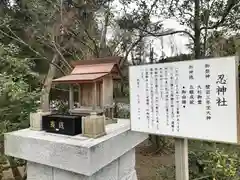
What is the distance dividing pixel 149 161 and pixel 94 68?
10.4 ft

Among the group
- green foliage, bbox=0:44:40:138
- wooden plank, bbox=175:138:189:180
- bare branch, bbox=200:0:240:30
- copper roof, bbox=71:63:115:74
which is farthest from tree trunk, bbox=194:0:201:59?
green foliage, bbox=0:44:40:138

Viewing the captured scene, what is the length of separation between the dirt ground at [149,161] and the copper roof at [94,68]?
2.50 meters

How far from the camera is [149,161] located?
16.5 feet

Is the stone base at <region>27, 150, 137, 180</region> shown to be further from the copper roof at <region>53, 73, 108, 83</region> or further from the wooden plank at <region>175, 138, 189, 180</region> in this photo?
the copper roof at <region>53, 73, 108, 83</region>

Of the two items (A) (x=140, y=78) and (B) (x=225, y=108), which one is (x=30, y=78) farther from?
(B) (x=225, y=108)

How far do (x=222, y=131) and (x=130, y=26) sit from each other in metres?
2.91

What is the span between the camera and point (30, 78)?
466 centimetres

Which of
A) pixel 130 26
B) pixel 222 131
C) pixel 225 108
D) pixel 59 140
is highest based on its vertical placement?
pixel 130 26

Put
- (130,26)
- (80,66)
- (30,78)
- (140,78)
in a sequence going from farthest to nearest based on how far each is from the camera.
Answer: (30,78) → (130,26) → (80,66) → (140,78)

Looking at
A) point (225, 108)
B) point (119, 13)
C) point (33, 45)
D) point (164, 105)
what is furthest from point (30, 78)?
point (225, 108)

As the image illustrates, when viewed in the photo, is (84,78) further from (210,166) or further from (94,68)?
(210,166)

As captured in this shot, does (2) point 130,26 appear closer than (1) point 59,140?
No

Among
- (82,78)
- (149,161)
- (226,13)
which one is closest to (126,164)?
(82,78)

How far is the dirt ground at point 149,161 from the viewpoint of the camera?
14.1ft
